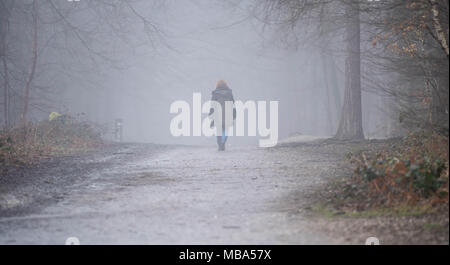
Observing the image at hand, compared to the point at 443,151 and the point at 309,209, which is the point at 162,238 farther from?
the point at 443,151

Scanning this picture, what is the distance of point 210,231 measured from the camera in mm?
5191

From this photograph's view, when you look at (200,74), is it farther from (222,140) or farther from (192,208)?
(192,208)

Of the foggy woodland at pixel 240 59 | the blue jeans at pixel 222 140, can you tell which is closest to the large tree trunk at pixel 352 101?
the foggy woodland at pixel 240 59

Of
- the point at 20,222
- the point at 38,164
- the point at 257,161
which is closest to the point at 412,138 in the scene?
the point at 257,161

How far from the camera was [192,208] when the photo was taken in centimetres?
646

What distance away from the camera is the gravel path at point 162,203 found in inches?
199

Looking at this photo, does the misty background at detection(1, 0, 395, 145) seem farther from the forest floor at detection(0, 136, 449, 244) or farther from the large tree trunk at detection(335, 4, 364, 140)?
the forest floor at detection(0, 136, 449, 244)

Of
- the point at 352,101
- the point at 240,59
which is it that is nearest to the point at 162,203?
the point at 352,101

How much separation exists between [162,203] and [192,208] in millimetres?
620

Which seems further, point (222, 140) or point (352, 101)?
point (352, 101)

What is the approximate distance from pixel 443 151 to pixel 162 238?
4.62m

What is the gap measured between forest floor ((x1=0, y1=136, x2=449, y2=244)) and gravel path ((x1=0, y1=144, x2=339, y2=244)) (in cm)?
1
